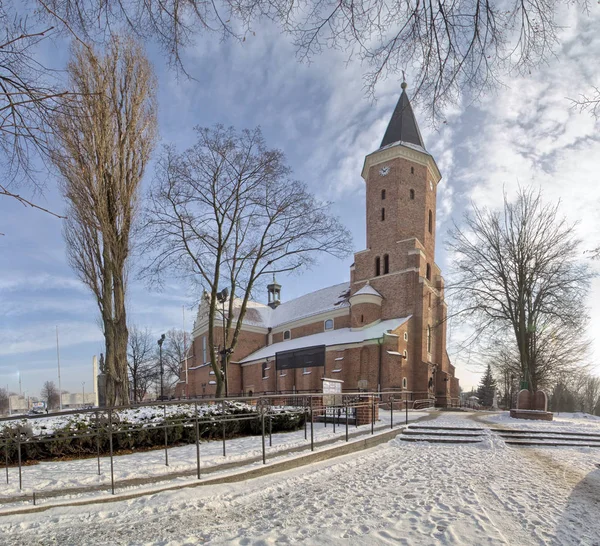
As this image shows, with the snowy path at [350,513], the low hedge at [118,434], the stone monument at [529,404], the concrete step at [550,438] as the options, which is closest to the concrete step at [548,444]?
the concrete step at [550,438]

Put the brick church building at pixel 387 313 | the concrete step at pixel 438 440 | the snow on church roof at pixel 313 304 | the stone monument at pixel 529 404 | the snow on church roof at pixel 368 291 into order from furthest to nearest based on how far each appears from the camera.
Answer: the snow on church roof at pixel 313 304, the snow on church roof at pixel 368 291, the brick church building at pixel 387 313, the stone monument at pixel 529 404, the concrete step at pixel 438 440

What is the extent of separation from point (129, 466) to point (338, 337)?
25597 mm

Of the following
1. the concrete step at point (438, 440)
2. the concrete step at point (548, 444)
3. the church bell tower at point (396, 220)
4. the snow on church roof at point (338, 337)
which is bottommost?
the concrete step at point (548, 444)

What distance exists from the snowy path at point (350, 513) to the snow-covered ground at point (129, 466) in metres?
0.97

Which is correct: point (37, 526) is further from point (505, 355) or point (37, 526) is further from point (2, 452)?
point (505, 355)

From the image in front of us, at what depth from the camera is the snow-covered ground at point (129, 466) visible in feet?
18.0

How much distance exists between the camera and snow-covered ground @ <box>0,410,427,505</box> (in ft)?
18.0

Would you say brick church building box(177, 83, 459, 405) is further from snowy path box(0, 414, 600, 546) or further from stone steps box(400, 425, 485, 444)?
Result: snowy path box(0, 414, 600, 546)

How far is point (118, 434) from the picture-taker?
26.7ft

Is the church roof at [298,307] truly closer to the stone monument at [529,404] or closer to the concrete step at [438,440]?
the stone monument at [529,404]

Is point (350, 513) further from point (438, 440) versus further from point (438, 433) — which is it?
point (438, 433)

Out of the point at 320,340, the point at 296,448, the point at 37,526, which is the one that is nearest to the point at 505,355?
the point at 320,340

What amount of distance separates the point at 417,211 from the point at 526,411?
761 inches

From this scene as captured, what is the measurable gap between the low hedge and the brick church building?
16.0 meters
